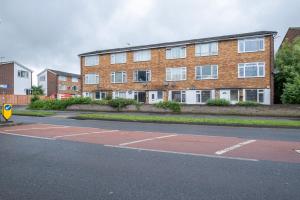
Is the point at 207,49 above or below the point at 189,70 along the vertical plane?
above

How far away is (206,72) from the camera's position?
110 feet

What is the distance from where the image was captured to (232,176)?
5.05 m

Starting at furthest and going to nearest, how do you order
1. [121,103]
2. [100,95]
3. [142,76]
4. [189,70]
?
[100,95], [142,76], [189,70], [121,103]

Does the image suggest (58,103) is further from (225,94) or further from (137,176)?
(137,176)

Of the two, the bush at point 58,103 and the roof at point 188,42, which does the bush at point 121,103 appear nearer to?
the bush at point 58,103

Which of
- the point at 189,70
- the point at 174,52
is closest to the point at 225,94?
the point at 189,70

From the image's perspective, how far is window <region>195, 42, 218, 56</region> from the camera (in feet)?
108

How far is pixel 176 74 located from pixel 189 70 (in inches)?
73.9

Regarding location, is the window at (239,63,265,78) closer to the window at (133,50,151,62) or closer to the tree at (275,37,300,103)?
the tree at (275,37,300,103)

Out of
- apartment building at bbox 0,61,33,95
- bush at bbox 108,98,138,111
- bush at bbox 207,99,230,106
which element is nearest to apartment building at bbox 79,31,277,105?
bush at bbox 207,99,230,106

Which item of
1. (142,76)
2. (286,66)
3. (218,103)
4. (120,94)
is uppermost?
(286,66)

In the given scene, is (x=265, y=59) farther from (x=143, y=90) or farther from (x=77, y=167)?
(x=77, y=167)

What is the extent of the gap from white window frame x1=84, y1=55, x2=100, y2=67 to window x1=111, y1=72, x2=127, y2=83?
3.78 meters

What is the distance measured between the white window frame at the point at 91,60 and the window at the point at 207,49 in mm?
16182
